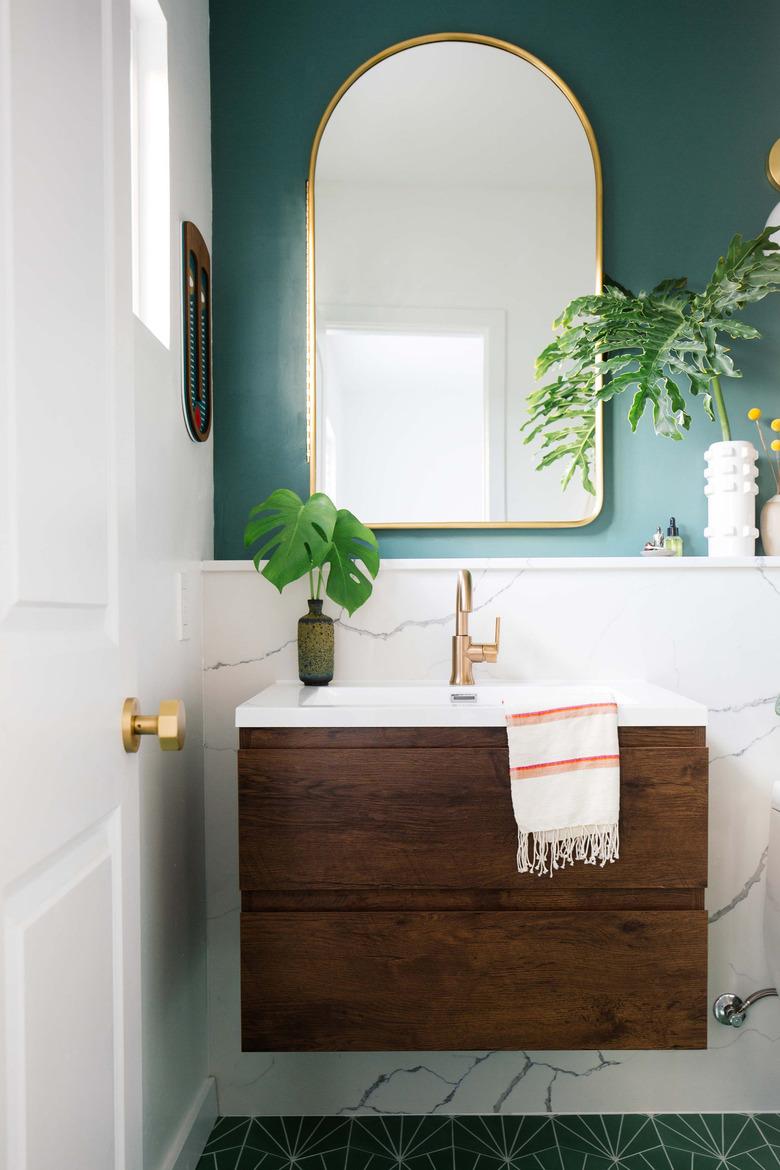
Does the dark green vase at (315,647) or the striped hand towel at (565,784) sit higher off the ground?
the dark green vase at (315,647)

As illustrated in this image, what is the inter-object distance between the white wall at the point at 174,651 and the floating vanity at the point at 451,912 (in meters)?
0.20

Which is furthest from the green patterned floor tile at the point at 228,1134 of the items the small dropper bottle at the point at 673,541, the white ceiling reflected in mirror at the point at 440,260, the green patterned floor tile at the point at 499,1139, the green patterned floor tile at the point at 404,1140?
the small dropper bottle at the point at 673,541

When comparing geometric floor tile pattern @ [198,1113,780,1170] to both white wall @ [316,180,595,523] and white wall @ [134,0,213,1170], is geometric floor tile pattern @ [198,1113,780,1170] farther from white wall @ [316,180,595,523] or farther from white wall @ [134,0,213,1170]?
white wall @ [316,180,595,523]

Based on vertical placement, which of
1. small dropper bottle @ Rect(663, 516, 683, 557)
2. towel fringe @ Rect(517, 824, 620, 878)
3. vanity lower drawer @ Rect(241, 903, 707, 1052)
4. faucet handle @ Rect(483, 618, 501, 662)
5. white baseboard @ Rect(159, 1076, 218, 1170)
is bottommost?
white baseboard @ Rect(159, 1076, 218, 1170)

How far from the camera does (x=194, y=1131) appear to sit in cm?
162

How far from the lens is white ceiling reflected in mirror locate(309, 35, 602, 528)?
1850 mm

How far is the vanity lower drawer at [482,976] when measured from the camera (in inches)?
53.2

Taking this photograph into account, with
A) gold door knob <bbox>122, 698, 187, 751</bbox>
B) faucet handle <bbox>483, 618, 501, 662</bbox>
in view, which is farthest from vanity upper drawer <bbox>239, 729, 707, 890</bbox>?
gold door knob <bbox>122, 698, 187, 751</bbox>

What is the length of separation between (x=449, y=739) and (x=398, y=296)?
101 centimetres

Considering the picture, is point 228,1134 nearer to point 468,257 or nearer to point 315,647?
point 315,647

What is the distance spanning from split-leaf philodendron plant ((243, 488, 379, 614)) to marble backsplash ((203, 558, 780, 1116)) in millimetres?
107

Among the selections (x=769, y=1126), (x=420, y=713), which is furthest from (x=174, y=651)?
(x=769, y=1126)

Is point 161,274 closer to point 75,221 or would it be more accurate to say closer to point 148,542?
point 148,542

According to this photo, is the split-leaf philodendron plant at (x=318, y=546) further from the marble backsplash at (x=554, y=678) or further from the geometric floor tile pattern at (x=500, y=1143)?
the geometric floor tile pattern at (x=500, y=1143)
